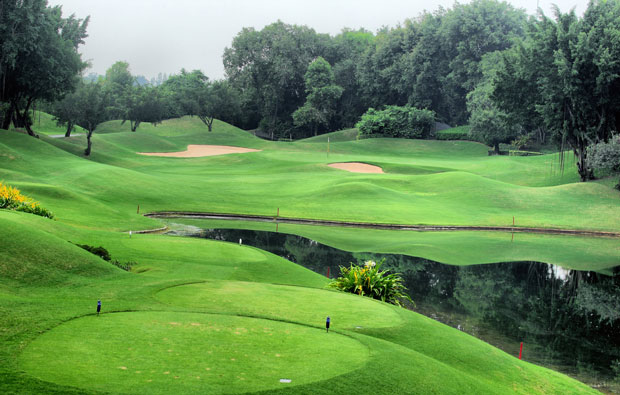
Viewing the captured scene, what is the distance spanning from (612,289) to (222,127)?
8354cm

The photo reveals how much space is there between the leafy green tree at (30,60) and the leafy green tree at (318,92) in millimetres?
48841

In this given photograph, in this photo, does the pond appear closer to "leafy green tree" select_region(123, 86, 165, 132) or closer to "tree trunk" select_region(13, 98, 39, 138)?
"tree trunk" select_region(13, 98, 39, 138)

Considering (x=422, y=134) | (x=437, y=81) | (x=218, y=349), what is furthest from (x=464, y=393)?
(x=437, y=81)

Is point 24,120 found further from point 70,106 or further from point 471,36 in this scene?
point 471,36

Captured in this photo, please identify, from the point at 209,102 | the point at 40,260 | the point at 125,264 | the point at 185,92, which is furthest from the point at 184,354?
the point at 185,92

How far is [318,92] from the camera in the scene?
98.8m

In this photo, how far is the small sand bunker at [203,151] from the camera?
233 ft

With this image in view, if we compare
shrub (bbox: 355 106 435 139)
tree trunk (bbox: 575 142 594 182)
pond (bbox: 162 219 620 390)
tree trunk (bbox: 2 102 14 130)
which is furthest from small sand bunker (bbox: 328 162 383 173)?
tree trunk (bbox: 2 102 14 130)

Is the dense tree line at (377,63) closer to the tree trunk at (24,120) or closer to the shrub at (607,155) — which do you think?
the shrub at (607,155)

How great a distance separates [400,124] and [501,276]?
65.6m

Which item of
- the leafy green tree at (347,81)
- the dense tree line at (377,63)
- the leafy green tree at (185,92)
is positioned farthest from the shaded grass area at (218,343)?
the leafy green tree at (347,81)

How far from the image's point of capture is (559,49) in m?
45.3

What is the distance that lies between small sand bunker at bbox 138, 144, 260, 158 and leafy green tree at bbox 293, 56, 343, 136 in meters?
24.0

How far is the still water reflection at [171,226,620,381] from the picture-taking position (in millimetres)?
15547
